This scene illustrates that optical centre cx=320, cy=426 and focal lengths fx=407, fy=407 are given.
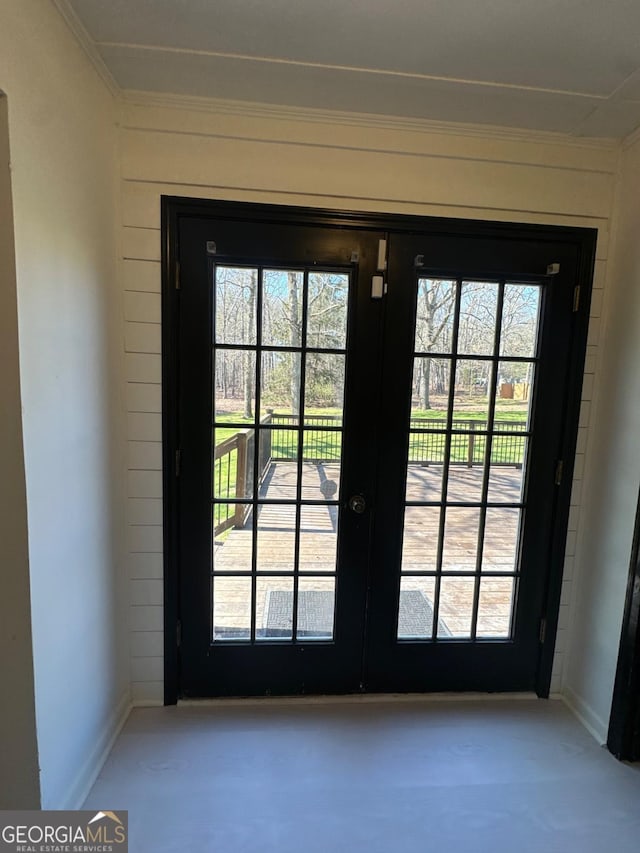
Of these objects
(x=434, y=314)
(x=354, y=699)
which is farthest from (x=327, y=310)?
(x=354, y=699)

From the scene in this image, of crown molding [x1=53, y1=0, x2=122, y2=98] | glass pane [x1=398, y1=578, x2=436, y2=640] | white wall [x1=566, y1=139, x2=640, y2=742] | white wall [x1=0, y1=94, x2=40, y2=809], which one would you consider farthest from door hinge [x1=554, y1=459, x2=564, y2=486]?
crown molding [x1=53, y1=0, x2=122, y2=98]

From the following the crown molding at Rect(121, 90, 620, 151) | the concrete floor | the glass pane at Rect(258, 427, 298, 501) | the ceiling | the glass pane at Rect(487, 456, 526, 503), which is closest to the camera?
the ceiling

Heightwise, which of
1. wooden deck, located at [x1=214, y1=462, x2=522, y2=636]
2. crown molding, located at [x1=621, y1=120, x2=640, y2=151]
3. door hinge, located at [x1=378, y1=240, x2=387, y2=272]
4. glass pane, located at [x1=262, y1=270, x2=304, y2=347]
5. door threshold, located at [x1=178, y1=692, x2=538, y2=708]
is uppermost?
crown molding, located at [x1=621, y1=120, x2=640, y2=151]

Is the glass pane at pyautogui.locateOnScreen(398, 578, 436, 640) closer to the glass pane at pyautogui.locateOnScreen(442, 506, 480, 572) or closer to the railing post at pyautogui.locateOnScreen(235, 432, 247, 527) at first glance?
the glass pane at pyautogui.locateOnScreen(442, 506, 480, 572)

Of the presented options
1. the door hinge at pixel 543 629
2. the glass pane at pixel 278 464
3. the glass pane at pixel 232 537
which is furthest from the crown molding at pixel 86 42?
the door hinge at pixel 543 629

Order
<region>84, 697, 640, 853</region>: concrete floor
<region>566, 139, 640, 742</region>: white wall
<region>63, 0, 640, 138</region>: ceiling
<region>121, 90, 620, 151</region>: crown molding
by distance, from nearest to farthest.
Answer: <region>63, 0, 640, 138</region>: ceiling → <region>84, 697, 640, 853</region>: concrete floor → <region>121, 90, 620, 151</region>: crown molding → <region>566, 139, 640, 742</region>: white wall

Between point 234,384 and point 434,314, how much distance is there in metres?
0.93

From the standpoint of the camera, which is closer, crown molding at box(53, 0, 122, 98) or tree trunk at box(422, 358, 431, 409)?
crown molding at box(53, 0, 122, 98)

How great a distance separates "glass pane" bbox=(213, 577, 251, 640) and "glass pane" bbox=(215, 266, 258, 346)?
1091 millimetres

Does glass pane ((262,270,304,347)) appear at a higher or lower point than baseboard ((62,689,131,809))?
higher

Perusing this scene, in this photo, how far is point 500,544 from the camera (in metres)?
1.95

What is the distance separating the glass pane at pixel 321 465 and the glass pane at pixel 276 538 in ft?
0.43

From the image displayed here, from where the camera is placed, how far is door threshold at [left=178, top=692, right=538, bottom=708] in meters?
1.88

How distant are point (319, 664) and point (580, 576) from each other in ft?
4.29
